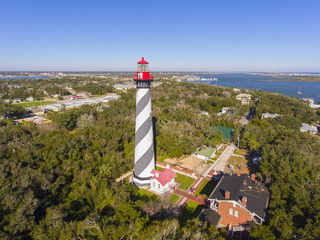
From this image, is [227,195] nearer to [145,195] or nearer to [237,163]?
[145,195]

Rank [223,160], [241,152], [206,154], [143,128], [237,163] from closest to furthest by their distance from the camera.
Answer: [143,128], [237,163], [206,154], [223,160], [241,152]

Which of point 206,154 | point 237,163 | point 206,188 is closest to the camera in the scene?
point 206,188

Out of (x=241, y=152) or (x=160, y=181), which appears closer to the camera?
(x=160, y=181)

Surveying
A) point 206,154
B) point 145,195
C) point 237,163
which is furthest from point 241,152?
point 145,195

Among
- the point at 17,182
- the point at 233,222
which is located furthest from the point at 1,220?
the point at 233,222

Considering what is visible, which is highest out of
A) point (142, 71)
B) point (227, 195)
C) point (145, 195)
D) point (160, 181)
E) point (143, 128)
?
point (142, 71)

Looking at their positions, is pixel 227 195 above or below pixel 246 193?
above

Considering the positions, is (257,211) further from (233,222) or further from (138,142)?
(138,142)

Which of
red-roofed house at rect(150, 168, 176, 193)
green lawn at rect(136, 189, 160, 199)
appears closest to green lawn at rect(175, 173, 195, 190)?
red-roofed house at rect(150, 168, 176, 193)
